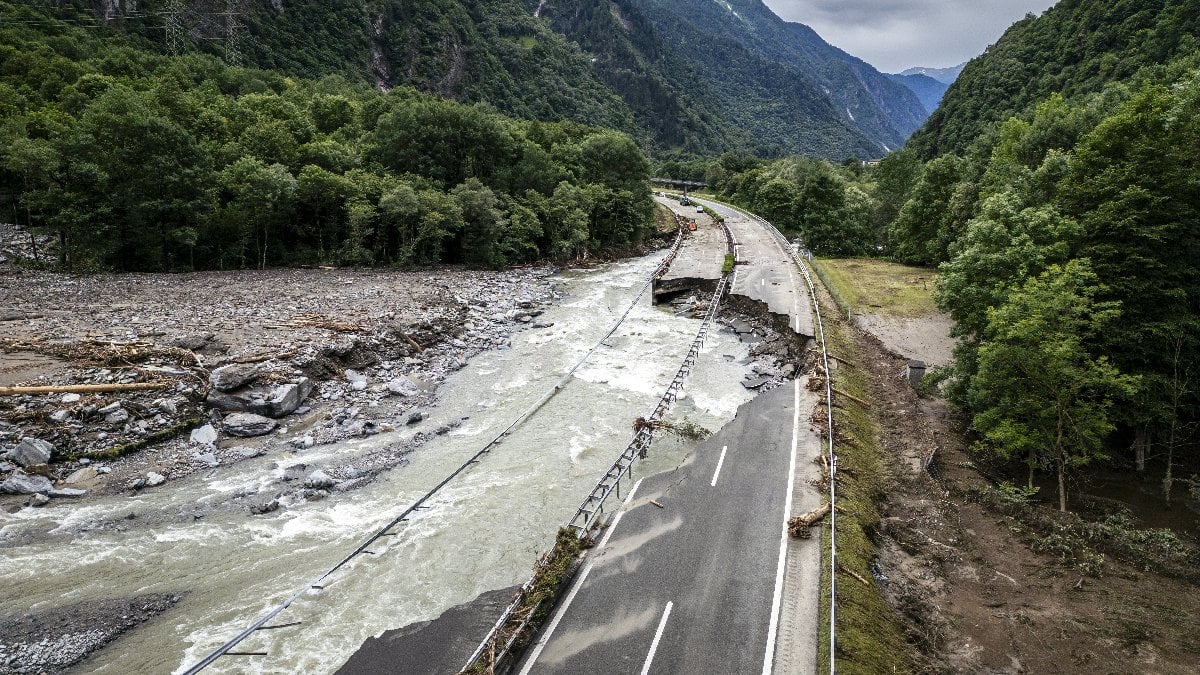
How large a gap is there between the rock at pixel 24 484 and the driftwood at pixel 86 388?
3.73m

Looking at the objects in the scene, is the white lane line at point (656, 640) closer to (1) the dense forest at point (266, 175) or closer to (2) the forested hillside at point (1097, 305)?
(2) the forested hillside at point (1097, 305)

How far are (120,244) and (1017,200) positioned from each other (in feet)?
172

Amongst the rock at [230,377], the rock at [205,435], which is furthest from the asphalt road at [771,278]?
the rock at [205,435]

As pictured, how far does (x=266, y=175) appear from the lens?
4075 cm

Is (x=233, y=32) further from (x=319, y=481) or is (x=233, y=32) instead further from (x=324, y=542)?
(x=324, y=542)

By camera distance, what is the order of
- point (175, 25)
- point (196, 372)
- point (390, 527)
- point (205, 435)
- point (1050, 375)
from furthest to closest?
point (175, 25)
point (196, 372)
point (205, 435)
point (1050, 375)
point (390, 527)

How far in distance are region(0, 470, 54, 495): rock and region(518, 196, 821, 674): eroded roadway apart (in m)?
15.4

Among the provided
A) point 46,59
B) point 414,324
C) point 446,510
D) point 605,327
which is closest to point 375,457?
point 446,510

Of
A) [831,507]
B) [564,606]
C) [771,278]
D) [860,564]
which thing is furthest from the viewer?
[771,278]

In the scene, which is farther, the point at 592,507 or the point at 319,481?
the point at 319,481

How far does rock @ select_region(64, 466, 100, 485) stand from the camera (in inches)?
648

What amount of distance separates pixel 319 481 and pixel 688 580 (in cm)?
1176

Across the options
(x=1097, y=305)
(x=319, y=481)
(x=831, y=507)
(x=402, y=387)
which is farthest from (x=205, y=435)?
(x=1097, y=305)

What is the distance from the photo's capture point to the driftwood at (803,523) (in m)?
14.6
